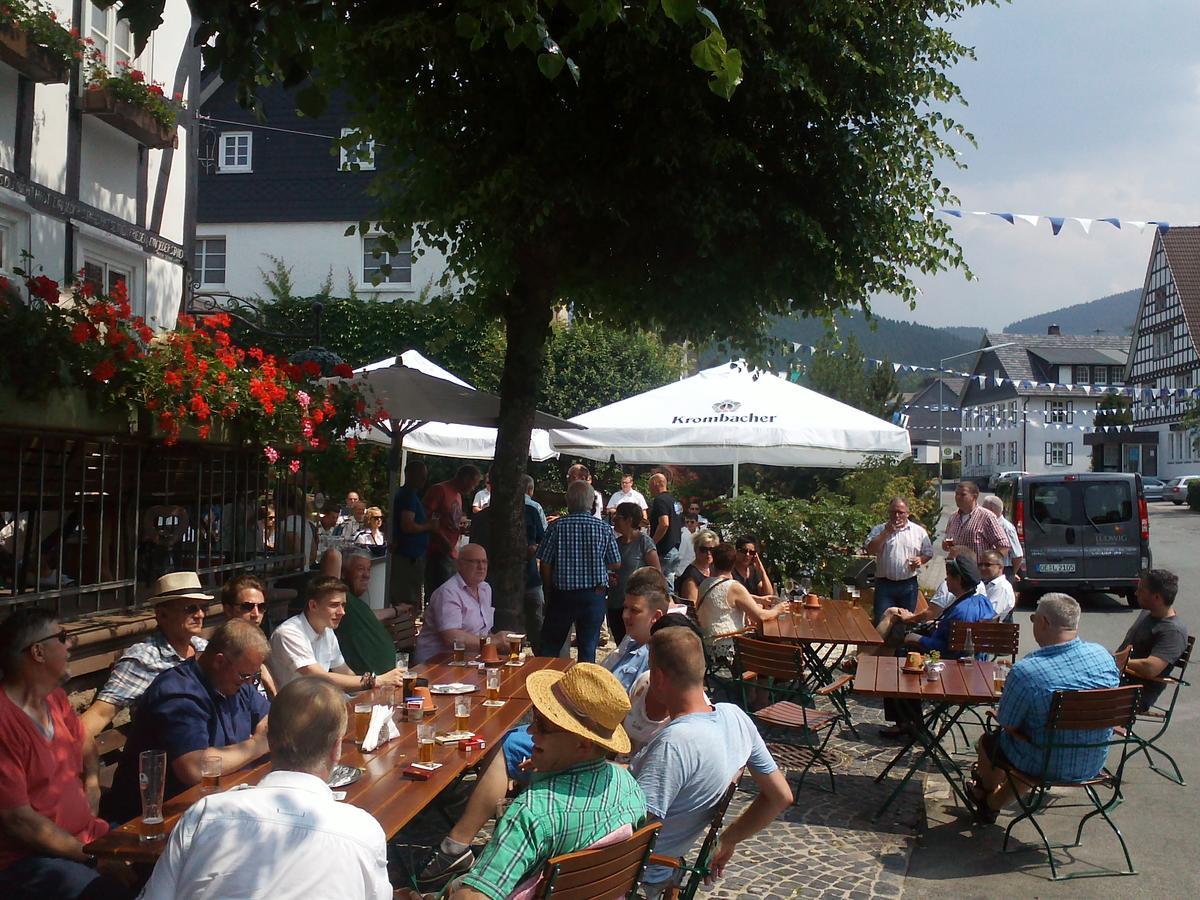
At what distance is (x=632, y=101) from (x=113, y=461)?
4.03 m

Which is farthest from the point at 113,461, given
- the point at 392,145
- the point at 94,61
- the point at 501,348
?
the point at 501,348

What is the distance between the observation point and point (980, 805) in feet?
20.6

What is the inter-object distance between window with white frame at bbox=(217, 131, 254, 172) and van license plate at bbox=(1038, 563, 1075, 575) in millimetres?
21803

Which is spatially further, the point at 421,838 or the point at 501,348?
the point at 501,348

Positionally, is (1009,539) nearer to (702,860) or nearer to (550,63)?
(702,860)

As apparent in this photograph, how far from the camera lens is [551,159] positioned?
8.01 metres

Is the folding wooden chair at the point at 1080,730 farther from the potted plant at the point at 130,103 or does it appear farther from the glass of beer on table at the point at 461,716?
the potted plant at the point at 130,103

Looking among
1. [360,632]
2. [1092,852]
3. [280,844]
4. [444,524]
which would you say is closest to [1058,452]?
[444,524]

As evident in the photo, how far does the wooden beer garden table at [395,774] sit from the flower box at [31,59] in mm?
7166

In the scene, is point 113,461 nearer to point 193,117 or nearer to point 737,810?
point 737,810

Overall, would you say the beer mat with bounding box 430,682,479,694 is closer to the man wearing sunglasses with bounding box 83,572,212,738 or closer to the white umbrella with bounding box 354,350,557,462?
the man wearing sunglasses with bounding box 83,572,212,738

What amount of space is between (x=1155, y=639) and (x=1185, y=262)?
6128 cm

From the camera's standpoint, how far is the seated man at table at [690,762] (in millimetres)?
3846

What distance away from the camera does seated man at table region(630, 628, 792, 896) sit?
12.6 feet
